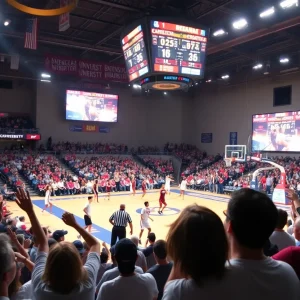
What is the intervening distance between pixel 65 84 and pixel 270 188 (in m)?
19.6

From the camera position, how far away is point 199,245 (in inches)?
56.4

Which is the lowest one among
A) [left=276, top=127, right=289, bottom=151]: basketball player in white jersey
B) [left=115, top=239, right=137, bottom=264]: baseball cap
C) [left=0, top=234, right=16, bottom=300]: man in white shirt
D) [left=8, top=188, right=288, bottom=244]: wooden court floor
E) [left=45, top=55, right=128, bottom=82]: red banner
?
[left=8, top=188, right=288, bottom=244]: wooden court floor

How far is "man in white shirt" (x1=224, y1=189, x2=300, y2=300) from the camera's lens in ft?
4.83

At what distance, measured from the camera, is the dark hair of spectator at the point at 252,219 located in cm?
155

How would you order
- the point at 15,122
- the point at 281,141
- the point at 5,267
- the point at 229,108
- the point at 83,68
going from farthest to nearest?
1. the point at 229,108
2. the point at 15,122
3. the point at 281,141
4. the point at 83,68
5. the point at 5,267

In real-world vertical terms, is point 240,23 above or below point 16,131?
above

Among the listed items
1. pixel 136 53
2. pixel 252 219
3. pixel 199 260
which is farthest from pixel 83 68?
pixel 199 260

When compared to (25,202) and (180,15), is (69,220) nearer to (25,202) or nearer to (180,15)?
(25,202)

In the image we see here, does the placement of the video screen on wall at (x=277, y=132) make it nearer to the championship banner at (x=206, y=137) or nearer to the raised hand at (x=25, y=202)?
the championship banner at (x=206, y=137)

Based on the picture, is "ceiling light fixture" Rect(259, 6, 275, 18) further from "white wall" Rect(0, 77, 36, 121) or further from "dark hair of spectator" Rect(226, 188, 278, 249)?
"white wall" Rect(0, 77, 36, 121)

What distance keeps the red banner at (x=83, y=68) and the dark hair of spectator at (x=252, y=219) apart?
67.7 ft

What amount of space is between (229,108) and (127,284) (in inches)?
1148

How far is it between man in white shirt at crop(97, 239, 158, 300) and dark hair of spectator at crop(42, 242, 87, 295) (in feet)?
1.53

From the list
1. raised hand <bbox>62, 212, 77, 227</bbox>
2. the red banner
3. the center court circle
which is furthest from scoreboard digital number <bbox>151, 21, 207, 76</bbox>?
raised hand <bbox>62, 212, 77, 227</bbox>
